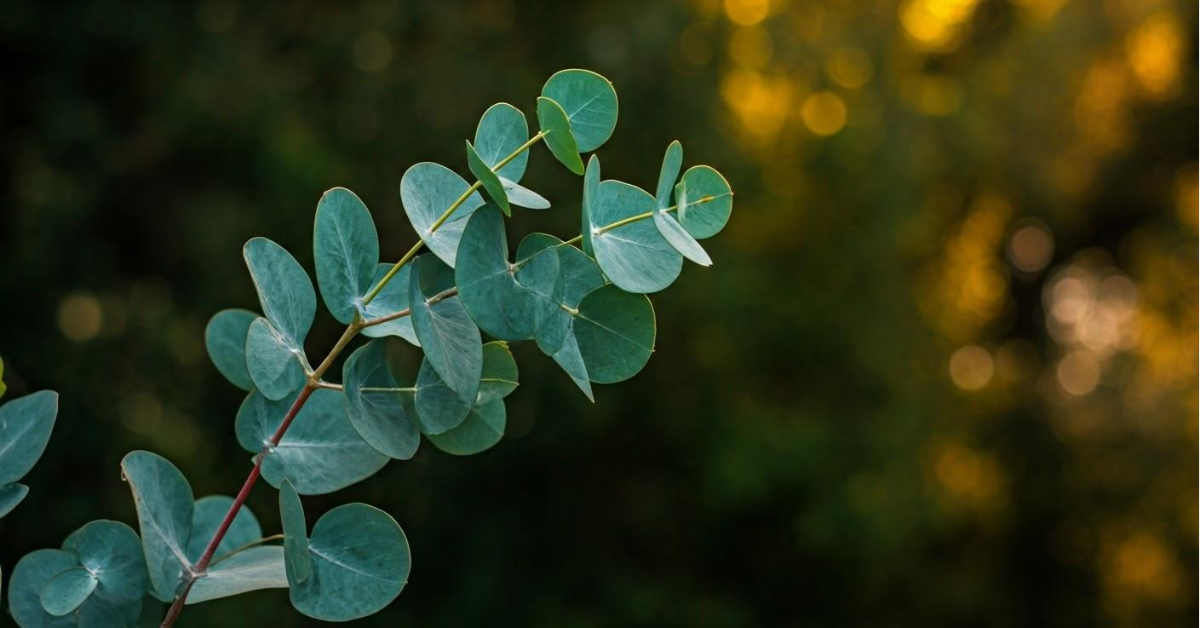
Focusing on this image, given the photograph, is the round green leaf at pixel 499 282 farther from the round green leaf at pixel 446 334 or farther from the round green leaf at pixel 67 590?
the round green leaf at pixel 67 590

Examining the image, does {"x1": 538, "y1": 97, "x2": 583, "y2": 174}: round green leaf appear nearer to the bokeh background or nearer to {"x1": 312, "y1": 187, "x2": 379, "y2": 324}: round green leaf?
{"x1": 312, "y1": 187, "x2": 379, "y2": 324}: round green leaf

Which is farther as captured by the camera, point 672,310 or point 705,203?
point 672,310

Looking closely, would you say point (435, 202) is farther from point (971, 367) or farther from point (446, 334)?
point (971, 367)

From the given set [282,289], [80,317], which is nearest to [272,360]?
[282,289]

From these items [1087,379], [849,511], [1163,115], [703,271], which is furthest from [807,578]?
[1163,115]

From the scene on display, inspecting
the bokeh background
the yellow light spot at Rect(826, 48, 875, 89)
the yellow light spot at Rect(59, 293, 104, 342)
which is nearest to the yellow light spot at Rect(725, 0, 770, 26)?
the bokeh background
